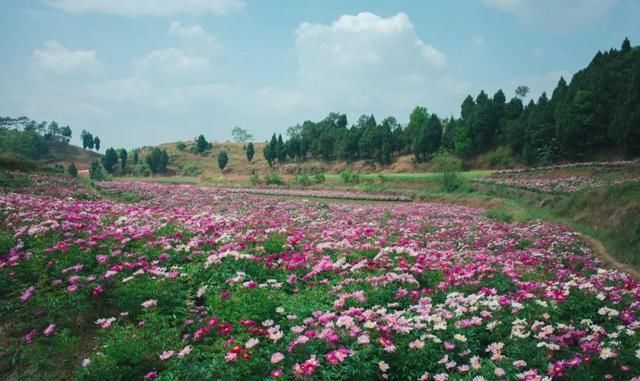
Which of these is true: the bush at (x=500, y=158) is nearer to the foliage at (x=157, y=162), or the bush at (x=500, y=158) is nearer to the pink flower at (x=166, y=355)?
the pink flower at (x=166, y=355)

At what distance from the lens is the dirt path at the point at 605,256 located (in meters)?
10.1

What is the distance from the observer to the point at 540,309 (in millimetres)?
4762

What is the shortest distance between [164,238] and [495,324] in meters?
5.42

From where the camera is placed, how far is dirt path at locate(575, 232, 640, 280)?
10.1 meters

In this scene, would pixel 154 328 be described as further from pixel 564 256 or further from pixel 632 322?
pixel 564 256

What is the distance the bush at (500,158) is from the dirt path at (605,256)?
35990mm

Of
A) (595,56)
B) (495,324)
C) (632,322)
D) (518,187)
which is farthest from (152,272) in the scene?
(595,56)

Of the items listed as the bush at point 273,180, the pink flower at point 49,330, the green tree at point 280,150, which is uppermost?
the green tree at point 280,150

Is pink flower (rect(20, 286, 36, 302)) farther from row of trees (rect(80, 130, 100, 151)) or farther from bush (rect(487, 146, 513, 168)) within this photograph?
row of trees (rect(80, 130, 100, 151))

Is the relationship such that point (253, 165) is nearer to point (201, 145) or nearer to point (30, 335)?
point (201, 145)

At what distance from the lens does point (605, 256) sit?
1163 cm

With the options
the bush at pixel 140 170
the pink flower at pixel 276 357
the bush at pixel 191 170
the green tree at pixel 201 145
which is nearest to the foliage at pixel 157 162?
the bush at pixel 140 170

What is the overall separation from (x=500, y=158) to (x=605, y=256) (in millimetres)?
40696

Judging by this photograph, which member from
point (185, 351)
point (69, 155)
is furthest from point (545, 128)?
point (69, 155)
